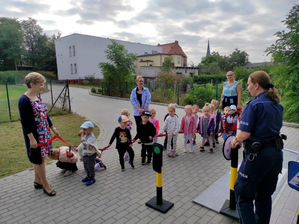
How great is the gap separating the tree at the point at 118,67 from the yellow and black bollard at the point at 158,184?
1730 cm

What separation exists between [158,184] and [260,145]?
1745 mm

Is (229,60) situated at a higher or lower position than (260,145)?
higher

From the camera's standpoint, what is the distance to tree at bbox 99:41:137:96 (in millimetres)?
19453

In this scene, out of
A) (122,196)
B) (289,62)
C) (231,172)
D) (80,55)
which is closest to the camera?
(231,172)

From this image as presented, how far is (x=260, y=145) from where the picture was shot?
7.06 ft

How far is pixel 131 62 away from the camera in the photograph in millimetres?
19984

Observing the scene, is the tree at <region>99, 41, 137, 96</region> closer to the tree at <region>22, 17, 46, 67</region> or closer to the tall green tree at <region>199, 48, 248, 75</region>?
the tall green tree at <region>199, 48, 248, 75</region>

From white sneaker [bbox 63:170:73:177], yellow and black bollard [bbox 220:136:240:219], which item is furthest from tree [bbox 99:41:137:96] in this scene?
yellow and black bollard [bbox 220:136:240:219]

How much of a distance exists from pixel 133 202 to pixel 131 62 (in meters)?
17.8

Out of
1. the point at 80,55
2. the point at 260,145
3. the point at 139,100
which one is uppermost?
the point at 80,55

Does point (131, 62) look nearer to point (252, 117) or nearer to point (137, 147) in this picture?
point (137, 147)

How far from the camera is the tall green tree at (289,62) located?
343 inches

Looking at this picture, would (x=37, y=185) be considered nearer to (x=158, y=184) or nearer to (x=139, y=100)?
(x=158, y=184)

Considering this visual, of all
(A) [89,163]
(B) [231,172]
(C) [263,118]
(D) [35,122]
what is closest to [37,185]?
(A) [89,163]
